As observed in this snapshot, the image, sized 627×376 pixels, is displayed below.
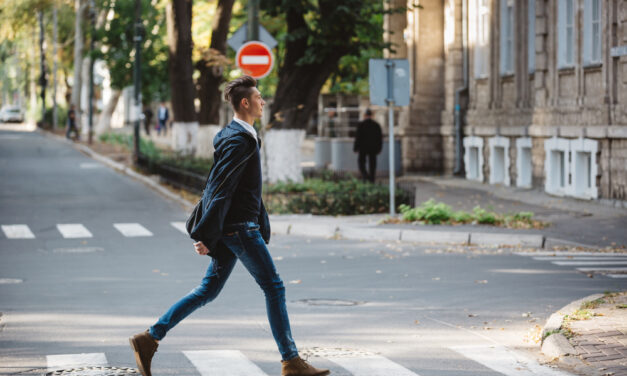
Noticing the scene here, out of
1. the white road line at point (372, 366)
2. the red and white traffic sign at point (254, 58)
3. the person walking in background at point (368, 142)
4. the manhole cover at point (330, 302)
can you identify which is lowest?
the manhole cover at point (330, 302)

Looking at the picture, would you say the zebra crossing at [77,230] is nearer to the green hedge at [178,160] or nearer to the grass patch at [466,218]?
the grass patch at [466,218]

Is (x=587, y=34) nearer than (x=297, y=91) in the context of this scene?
Yes

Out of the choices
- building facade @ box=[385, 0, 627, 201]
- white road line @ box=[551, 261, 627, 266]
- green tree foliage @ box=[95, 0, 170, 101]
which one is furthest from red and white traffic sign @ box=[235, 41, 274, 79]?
green tree foliage @ box=[95, 0, 170, 101]

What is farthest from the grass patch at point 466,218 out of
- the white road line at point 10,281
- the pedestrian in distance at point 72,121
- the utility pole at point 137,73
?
the pedestrian in distance at point 72,121

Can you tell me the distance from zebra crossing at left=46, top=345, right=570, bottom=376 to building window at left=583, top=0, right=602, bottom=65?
14.8m

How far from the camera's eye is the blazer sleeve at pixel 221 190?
277 inches

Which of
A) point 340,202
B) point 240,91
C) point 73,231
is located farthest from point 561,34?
point 240,91

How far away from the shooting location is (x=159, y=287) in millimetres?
11836

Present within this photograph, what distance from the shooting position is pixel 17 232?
18.6 m

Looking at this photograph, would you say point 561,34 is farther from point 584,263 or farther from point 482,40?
point 584,263

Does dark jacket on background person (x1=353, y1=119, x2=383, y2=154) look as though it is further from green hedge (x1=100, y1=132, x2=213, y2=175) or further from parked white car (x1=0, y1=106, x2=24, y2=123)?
parked white car (x1=0, y1=106, x2=24, y2=123)

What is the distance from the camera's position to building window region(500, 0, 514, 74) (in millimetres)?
27875

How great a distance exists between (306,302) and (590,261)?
182 inches

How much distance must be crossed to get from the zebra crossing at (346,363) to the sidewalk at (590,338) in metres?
0.18
